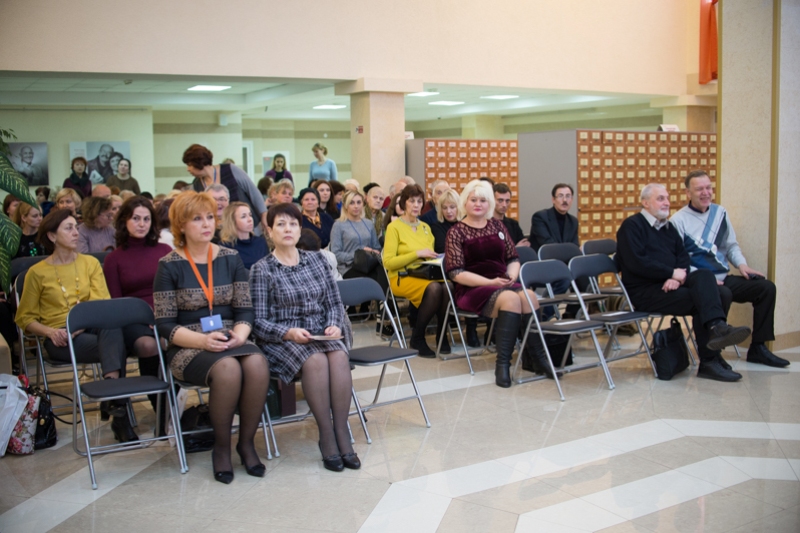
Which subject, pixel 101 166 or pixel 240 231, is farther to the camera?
pixel 101 166

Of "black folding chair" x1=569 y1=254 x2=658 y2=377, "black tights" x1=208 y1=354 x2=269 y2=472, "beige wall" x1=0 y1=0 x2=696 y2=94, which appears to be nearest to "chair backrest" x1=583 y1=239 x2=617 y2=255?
"black folding chair" x1=569 y1=254 x2=658 y2=377

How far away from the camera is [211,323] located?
3979 millimetres

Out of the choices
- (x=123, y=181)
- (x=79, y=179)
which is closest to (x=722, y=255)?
(x=123, y=181)

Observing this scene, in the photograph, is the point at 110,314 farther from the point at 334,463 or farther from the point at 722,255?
the point at 722,255

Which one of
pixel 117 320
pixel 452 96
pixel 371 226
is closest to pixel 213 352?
pixel 117 320

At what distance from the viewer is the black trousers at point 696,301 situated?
18.3 feet

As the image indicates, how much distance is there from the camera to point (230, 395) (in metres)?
3.82

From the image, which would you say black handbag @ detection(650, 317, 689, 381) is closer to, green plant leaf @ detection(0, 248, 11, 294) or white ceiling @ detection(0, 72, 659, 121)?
green plant leaf @ detection(0, 248, 11, 294)

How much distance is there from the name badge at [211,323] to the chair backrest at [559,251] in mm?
3559

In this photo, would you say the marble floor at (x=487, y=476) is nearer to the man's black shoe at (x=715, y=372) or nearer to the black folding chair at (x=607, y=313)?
the man's black shoe at (x=715, y=372)

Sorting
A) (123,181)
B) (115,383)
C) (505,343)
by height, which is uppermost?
(123,181)

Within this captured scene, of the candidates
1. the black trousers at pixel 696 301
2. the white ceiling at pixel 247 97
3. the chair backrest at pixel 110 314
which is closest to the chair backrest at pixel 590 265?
the black trousers at pixel 696 301

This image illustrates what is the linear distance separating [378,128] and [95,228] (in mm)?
5657

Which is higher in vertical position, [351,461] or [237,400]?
[237,400]
